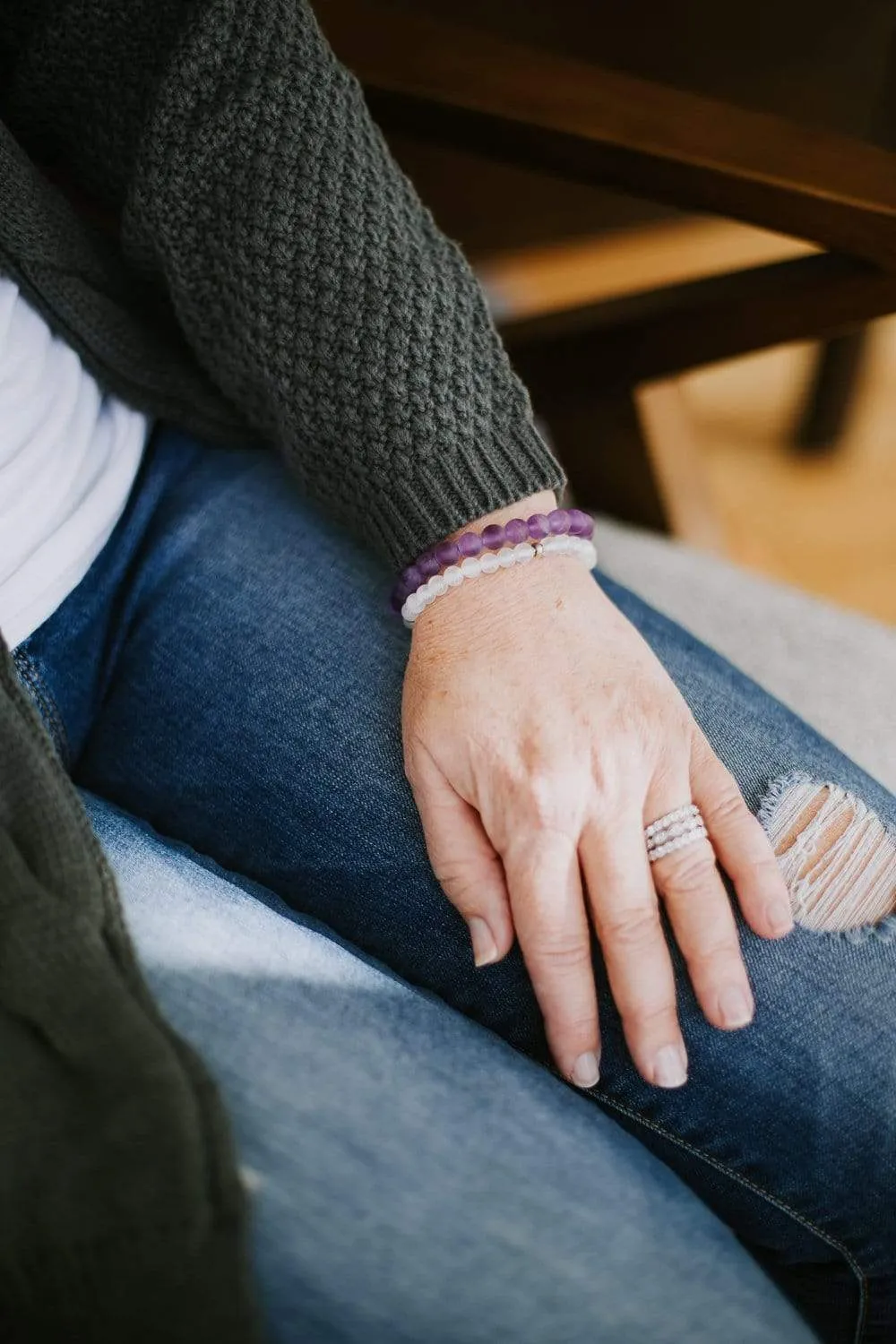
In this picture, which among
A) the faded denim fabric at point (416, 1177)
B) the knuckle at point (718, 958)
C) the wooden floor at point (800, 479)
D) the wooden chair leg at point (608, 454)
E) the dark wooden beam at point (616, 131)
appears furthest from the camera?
the wooden floor at point (800, 479)

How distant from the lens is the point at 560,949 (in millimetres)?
529

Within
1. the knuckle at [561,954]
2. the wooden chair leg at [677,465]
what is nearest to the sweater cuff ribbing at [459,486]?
the knuckle at [561,954]

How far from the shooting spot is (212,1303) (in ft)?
1.30

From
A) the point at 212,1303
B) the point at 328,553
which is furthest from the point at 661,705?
the point at 212,1303

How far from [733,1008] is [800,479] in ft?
4.15

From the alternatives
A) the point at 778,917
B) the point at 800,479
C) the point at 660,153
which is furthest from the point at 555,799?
the point at 800,479

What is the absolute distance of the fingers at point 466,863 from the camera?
0.55 m

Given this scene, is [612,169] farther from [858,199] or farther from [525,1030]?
[525,1030]

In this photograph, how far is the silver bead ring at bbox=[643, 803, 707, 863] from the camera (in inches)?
21.4

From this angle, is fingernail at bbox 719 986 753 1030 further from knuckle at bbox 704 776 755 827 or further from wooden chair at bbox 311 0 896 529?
wooden chair at bbox 311 0 896 529

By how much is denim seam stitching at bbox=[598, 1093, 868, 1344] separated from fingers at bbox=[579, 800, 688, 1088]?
0.09 ft

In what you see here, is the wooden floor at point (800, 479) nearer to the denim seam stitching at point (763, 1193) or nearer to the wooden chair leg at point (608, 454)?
the wooden chair leg at point (608, 454)

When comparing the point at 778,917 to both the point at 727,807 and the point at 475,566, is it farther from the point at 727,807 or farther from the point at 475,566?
the point at 475,566

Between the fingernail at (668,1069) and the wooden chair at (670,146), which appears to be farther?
the wooden chair at (670,146)
